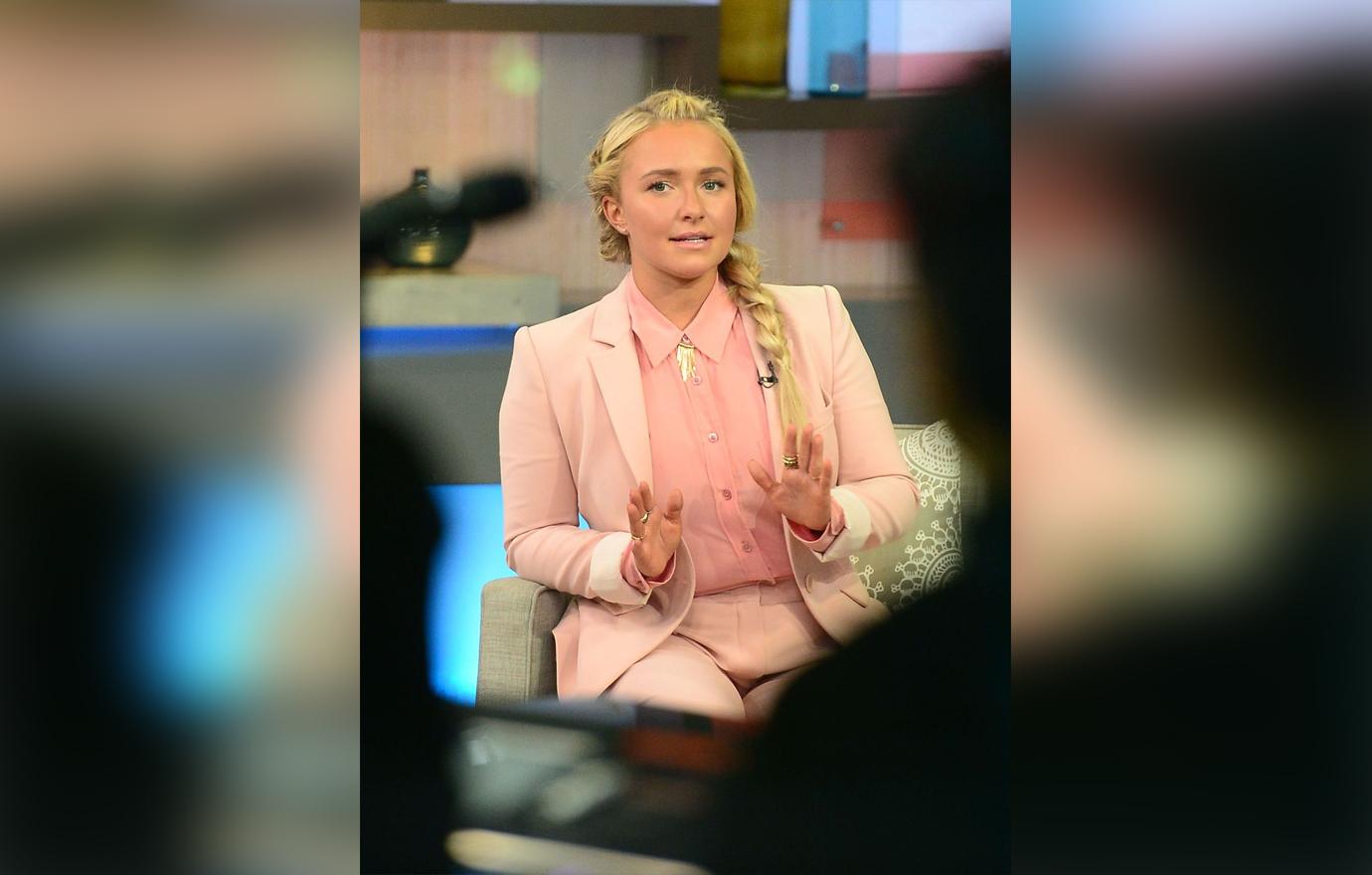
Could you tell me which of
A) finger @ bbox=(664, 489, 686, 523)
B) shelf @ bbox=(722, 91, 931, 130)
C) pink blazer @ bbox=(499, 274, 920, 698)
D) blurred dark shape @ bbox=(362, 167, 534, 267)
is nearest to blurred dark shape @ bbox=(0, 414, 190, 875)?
blurred dark shape @ bbox=(362, 167, 534, 267)

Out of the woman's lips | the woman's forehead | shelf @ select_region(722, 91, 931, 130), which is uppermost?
shelf @ select_region(722, 91, 931, 130)

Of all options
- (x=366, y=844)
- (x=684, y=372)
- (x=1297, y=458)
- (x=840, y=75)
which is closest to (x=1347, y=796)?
(x=1297, y=458)

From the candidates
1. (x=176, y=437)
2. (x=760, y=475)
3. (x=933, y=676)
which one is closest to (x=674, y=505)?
(x=760, y=475)

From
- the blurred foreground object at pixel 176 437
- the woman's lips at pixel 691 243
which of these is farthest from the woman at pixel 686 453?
the blurred foreground object at pixel 176 437

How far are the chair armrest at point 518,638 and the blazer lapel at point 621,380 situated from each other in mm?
345

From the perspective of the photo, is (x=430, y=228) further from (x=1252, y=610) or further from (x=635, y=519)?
(x=1252, y=610)

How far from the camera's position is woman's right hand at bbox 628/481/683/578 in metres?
2.99

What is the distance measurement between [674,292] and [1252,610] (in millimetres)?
1525

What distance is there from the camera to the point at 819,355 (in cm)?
309

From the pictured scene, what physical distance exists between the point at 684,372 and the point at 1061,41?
1.15 m

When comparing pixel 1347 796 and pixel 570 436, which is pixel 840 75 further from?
pixel 1347 796

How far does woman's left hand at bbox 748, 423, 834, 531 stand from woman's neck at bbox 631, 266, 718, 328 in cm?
36

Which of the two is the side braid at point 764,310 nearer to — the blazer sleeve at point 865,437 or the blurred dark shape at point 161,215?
the blazer sleeve at point 865,437

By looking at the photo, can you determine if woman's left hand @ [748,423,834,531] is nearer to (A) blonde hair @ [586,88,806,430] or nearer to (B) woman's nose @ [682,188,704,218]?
(A) blonde hair @ [586,88,806,430]
